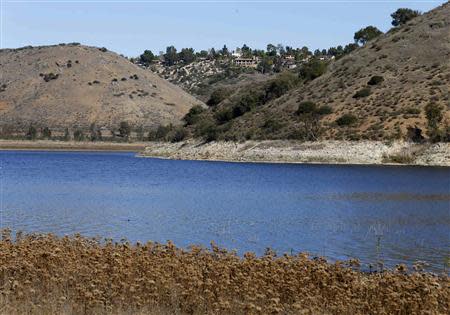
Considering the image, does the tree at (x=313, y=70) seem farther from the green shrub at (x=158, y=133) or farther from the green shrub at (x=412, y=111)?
the green shrub at (x=158, y=133)

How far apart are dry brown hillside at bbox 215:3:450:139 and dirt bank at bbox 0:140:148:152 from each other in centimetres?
5473

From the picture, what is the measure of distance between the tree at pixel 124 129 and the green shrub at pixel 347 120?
8542 cm

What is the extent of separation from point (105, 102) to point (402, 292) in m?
189

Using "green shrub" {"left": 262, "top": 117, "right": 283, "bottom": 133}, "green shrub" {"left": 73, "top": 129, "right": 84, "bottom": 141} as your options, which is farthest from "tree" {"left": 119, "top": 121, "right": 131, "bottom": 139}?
"green shrub" {"left": 262, "top": 117, "right": 283, "bottom": 133}

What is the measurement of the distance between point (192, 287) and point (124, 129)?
163256mm

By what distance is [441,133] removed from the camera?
8712 centimetres

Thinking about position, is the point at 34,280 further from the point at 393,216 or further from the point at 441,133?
the point at 441,133

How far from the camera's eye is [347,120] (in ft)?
319

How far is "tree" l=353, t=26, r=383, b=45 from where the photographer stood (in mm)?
159125

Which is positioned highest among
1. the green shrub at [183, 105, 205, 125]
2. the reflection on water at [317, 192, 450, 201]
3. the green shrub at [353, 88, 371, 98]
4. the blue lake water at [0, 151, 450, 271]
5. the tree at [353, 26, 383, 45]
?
the tree at [353, 26, 383, 45]

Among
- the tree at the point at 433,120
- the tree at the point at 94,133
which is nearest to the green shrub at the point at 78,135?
the tree at the point at 94,133

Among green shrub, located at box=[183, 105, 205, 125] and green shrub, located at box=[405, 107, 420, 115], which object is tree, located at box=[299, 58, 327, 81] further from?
green shrub, located at box=[405, 107, 420, 115]

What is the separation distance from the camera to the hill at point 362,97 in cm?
9594

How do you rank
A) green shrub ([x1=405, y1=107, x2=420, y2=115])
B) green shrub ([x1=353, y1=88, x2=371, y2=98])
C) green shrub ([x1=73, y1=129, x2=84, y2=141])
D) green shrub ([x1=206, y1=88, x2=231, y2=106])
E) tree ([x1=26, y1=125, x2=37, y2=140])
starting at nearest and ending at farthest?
green shrub ([x1=405, y1=107, x2=420, y2=115])
green shrub ([x1=353, y1=88, x2=371, y2=98])
green shrub ([x1=206, y1=88, x2=231, y2=106])
tree ([x1=26, y1=125, x2=37, y2=140])
green shrub ([x1=73, y1=129, x2=84, y2=141])
